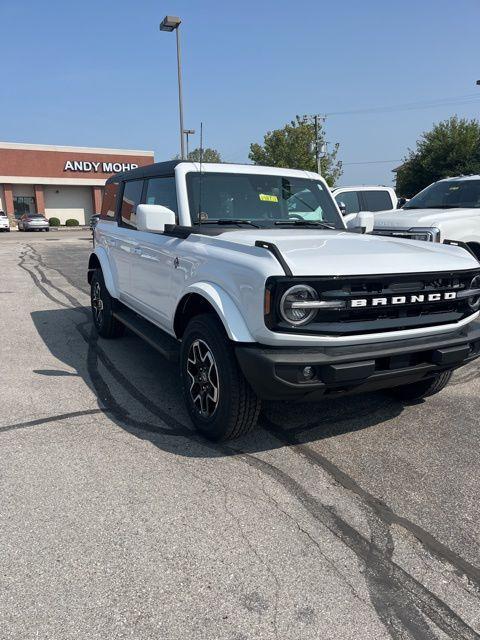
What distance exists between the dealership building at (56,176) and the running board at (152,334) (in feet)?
145

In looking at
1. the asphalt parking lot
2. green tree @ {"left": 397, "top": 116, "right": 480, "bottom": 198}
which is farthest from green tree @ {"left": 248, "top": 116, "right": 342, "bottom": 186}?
the asphalt parking lot

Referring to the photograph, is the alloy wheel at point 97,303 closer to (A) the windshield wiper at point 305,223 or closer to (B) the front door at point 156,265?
(B) the front door at point 156,265

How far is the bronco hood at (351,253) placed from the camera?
121 inches

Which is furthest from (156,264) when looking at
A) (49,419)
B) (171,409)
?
(49,419)

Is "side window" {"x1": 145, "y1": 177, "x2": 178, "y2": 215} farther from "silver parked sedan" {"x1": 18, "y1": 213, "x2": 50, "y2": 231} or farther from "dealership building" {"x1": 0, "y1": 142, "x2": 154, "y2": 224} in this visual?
"dealership building" {"x1": 0, "y1": 142, "x2": 154, "y2": 224}

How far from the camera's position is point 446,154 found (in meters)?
35.8

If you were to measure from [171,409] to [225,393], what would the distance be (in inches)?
42.0

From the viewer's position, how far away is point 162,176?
4.73 m

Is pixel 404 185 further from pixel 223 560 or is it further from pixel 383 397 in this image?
pixel 223 560

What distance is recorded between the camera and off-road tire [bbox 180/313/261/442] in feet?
10.7

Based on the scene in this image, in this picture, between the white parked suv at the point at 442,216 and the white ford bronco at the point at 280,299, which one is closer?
the white ford bronco at the point at 280,299

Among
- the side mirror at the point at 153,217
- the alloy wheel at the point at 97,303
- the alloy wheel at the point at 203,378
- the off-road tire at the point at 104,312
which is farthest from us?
the alloy wheel at the point at 97,303

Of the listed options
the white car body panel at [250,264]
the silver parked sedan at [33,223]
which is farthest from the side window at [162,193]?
the silver parked sedan at [33,223]

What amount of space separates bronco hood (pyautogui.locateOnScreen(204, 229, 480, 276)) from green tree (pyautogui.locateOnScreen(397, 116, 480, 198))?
3358 centimetres
